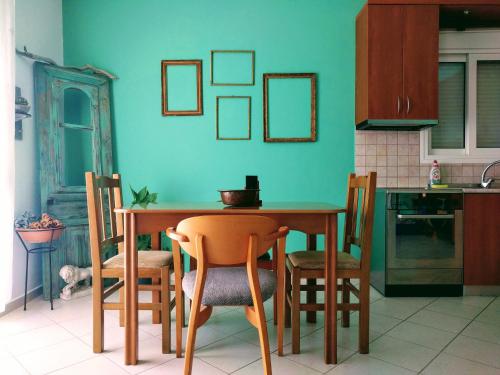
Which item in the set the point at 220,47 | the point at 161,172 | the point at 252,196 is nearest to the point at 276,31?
the point at 220,47

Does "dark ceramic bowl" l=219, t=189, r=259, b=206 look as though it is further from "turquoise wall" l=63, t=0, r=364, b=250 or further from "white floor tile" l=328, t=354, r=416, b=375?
"turquoise wall" l=63, t=0, r=364, b=250

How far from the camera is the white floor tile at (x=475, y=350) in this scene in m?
1.96

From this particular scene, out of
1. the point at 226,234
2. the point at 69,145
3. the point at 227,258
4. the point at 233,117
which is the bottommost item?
the point at 227,258

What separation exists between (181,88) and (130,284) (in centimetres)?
219

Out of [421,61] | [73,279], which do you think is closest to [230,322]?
[73,279]

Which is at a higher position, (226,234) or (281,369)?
(226,234)

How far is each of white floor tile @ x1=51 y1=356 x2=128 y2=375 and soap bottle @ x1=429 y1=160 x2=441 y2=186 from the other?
313 centimetres

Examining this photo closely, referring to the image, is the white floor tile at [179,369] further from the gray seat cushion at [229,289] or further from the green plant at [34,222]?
the green plant at [34,222]

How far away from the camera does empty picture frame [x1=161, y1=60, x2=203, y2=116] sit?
352cm

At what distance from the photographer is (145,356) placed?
2.00 meters

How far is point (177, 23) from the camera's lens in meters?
3.52

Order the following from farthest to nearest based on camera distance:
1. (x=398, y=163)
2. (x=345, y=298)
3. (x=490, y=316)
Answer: (x=398, y=163) → (x=490, y=316) → (x=345, y=298)

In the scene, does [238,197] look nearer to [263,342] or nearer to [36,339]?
[263,342]

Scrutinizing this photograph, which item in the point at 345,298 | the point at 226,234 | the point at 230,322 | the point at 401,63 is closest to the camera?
the point at 226,234
